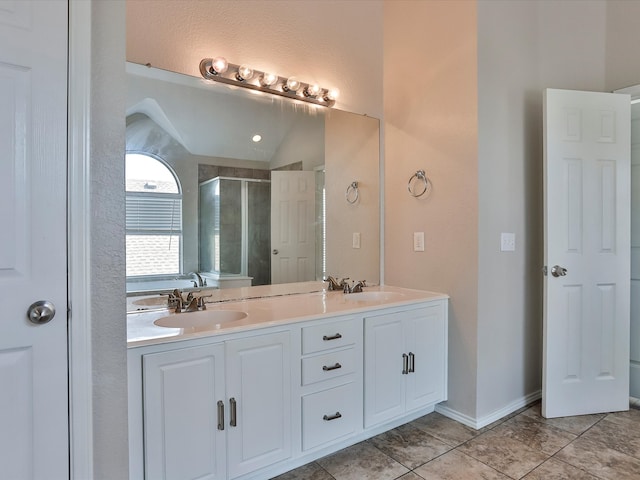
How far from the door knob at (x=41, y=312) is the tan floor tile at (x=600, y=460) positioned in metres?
2.29

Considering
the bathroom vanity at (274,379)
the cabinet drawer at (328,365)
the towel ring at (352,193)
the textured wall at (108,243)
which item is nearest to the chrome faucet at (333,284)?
the bathroom vanity at (274,379)

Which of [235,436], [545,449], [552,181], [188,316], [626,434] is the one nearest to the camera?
[235,436]

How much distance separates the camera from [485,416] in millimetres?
2252

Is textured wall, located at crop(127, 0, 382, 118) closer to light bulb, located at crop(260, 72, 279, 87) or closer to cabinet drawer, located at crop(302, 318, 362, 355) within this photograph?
light bulb, located at crop(260, 72, 279, 87)

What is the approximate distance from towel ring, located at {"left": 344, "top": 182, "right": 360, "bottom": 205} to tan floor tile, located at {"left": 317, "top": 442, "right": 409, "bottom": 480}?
152cm

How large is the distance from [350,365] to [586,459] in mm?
1258

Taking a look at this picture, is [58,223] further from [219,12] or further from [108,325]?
[219,12]

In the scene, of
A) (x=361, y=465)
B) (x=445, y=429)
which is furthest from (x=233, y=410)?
(x=445, y=429)

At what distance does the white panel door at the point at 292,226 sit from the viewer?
2.29 meters

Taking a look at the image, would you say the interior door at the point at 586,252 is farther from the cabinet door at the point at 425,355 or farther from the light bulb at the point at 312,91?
the light bulb at the point at 312,91

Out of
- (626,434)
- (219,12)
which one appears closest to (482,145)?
(219,12)

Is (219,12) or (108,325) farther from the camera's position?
(219,12)

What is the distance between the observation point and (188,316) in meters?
1.81

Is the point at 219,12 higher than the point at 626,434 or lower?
higher
